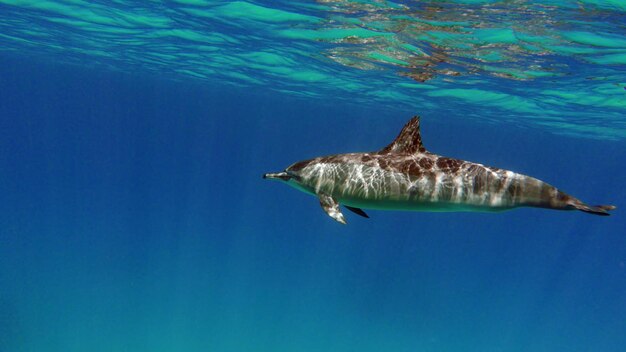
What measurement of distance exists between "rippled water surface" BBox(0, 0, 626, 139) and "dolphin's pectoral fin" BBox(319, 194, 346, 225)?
8.31m

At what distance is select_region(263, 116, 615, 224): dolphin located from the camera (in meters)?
7.23

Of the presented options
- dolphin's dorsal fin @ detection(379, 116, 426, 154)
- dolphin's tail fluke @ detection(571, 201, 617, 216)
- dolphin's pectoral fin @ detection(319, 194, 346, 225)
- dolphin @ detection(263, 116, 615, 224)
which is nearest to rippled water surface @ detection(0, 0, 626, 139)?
dolphin's dorsal fin @ detection(379, 116, 426, 154)

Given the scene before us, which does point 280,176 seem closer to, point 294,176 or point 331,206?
point 294,176

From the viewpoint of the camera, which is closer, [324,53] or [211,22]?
[211,22]

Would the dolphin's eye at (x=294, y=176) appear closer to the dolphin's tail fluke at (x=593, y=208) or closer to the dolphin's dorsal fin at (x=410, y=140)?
the dolphin's dorsal fin at (x=410, y=140)

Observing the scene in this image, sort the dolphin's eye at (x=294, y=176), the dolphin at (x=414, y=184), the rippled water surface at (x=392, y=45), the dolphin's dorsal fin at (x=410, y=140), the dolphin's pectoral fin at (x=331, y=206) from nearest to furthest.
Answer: the dolphin at (x=414, y=184) → the dolphin's pectoral fin at (x=331, y=206) → the dolphin's dorsal fin at (x=410, y=140) → the dolphin's eye at (x=294, y=176) → the rippled water surface at (x=392, y=45)

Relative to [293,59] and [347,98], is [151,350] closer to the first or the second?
[293,59]

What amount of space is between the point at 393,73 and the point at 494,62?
685cm

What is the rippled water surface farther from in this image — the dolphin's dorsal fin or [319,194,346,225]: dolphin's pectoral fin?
[319,194,346,225]: dolphin's pectoral fin

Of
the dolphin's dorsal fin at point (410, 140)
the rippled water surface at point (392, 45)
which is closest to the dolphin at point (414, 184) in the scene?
the dolphin's dorsal fin at point (410, 140)

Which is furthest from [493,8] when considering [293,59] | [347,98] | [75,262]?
[75,262]

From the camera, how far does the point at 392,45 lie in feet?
65.5

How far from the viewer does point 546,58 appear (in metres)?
18.1

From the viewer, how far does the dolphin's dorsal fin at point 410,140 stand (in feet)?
28.6
